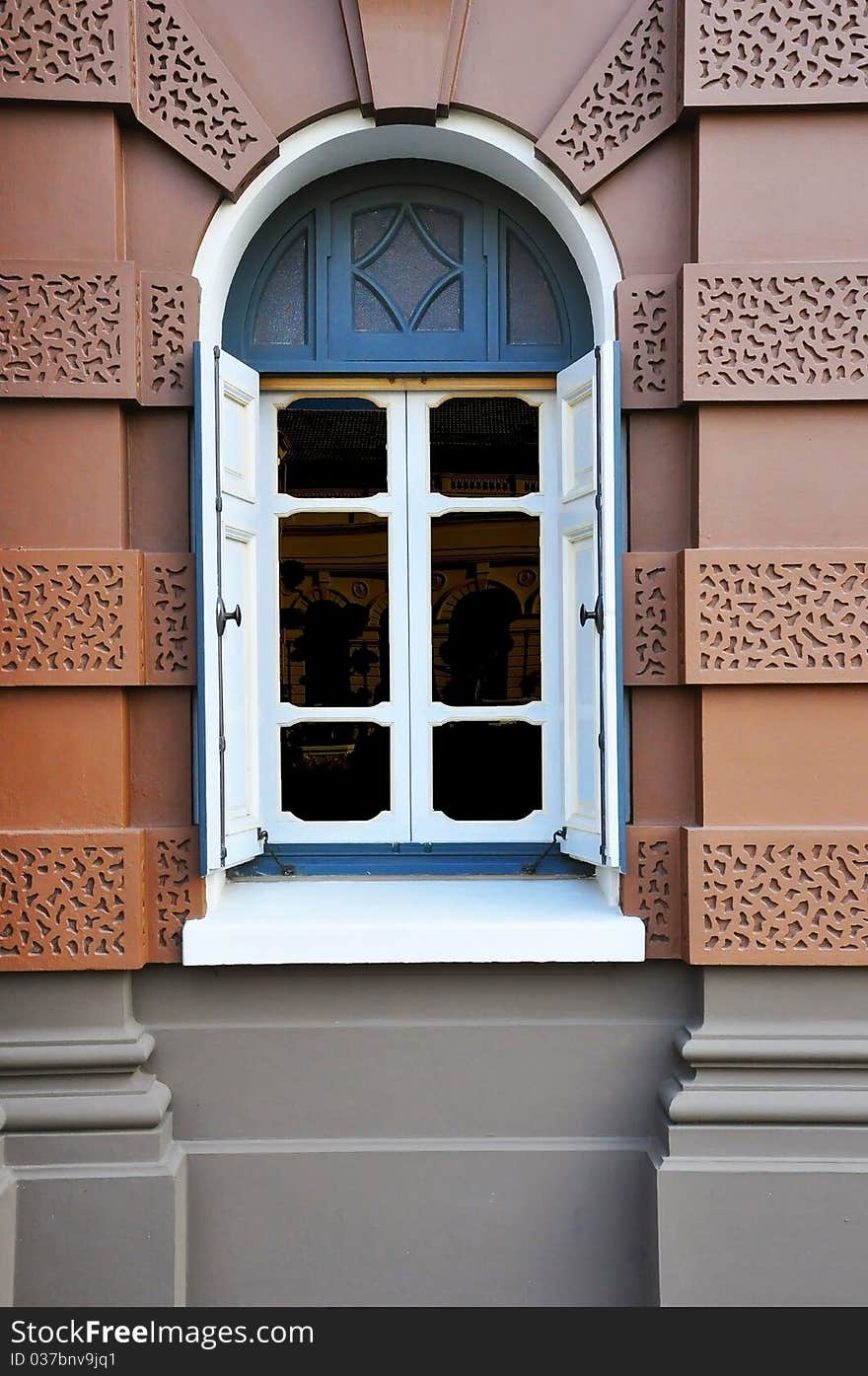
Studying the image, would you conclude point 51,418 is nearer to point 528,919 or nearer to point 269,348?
point 269,348

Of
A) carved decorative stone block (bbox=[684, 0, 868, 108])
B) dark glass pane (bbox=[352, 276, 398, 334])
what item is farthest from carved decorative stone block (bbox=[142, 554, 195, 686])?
carved decorative stone block (bbox=[684, 0, 868, 108])

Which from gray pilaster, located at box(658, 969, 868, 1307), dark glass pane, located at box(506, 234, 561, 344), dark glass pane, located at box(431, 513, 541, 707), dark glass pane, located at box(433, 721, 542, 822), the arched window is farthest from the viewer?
dark glass pane, located at box(431, 513, 541, 707)

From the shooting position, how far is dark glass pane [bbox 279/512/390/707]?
15.1 ft

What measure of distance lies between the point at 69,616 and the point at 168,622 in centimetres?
27

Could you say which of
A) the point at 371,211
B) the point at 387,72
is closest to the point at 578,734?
the point at 371,211

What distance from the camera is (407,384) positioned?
350 cm

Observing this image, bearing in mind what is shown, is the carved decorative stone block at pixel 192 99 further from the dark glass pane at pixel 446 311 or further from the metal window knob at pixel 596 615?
the metal window knob at pixel 596 615

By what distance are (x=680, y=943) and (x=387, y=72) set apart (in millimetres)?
2648

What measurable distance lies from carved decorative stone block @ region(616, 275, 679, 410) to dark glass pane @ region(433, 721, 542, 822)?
1150 millimetres

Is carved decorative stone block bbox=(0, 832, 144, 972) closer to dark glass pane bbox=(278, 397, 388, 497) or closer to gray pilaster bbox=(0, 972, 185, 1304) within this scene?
gray pilaster bbox=(0, 972, 185, 1304)

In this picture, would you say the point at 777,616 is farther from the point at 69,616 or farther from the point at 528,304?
the point at 69,616

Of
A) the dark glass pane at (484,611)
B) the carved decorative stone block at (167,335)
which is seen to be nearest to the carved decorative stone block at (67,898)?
the carved decorative stone block at (167,335)

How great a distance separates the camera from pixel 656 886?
315 cm
